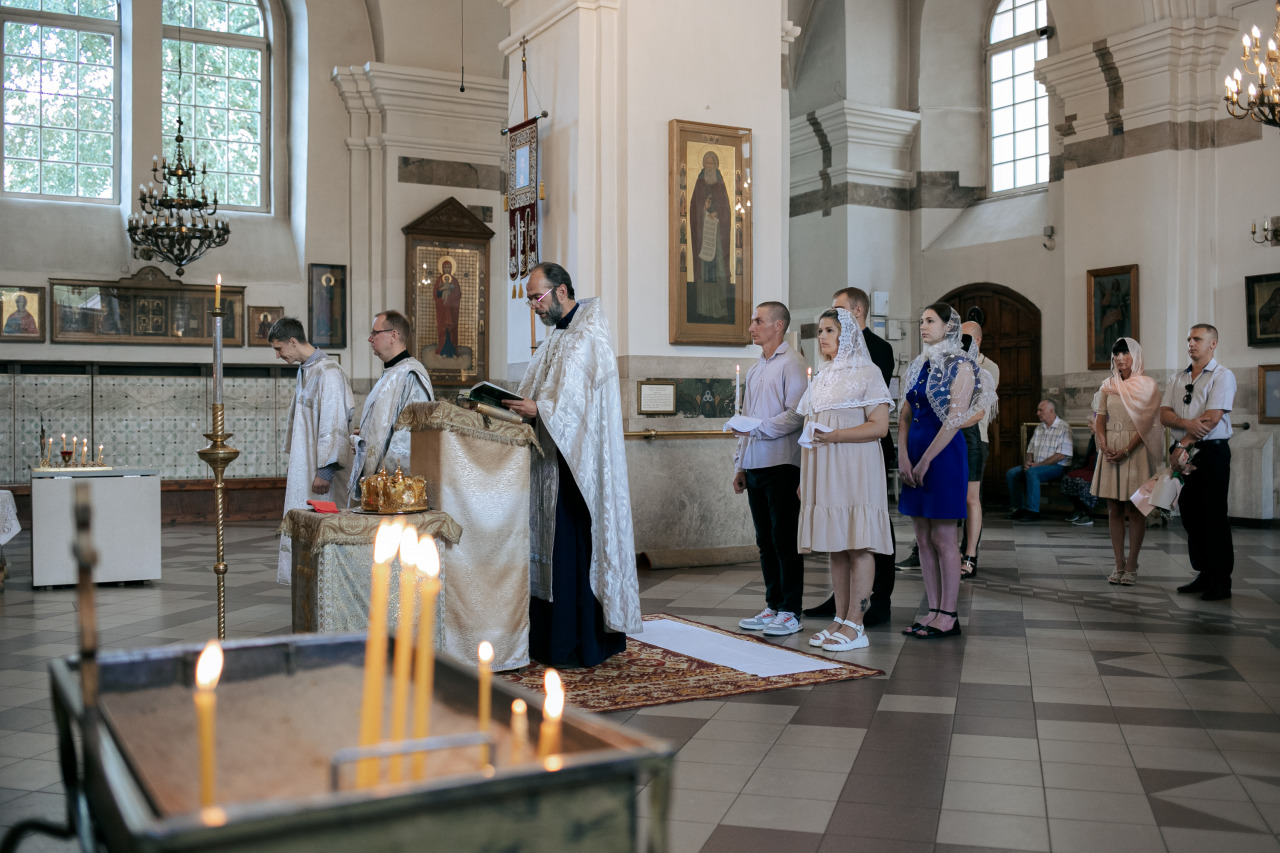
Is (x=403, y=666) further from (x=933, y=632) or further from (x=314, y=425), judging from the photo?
(x=314, y=425)

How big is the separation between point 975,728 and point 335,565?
251 centimetres

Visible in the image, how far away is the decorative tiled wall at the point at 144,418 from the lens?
1241 centimetres

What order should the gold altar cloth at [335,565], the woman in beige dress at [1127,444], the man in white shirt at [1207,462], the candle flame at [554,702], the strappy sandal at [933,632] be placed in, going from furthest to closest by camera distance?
the woman in beige dress at [1127,444]
the man in white shirt at [1207,462]
the strappy sandal at [933,632]
the gold altar cloth at [335,565]
the candle flame at [554,702]

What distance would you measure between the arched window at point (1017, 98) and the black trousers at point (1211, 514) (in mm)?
8753

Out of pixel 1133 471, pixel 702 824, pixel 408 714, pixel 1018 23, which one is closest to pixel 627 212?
pixel 1133 471

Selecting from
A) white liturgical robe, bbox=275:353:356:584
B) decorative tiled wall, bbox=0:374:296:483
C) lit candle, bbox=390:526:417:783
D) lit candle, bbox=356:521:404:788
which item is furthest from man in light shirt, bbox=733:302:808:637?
decorative tiled wall, bbox=0:374:296:483

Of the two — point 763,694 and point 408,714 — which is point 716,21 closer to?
point 763,694

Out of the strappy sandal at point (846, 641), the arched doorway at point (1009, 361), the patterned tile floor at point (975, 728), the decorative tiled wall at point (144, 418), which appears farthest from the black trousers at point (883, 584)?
the arched doorway at point (1009, 361)

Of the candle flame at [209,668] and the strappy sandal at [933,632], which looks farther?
→ the strappy sandal at [933,632]

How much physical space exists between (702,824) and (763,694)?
5.05 ft

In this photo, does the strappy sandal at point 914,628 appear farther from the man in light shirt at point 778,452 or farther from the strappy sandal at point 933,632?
the man in light shirt at point 778,452

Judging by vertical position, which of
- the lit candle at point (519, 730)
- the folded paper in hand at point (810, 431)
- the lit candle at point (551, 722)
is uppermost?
the folded paper in hand at point (810, 431)

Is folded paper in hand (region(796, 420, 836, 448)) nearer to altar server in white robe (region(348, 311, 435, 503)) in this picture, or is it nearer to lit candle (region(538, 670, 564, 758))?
altar server in white robe (region(348, 311, 435, 503))

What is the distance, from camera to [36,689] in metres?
4.80
